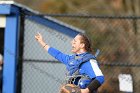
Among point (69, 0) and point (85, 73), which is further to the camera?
point (69, 0)

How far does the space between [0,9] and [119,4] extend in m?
12.8

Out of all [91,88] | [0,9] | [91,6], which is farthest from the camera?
[91,6]

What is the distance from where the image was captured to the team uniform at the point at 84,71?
277 inches

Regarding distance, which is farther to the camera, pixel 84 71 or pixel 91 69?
pixel 84 71

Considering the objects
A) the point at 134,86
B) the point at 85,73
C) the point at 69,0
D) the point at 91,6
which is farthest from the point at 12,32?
the point at 69,0

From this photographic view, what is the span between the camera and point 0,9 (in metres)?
9.84

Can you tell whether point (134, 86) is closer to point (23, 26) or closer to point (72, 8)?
point (23, 26)

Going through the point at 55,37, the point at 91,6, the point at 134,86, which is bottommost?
the point at 134,86

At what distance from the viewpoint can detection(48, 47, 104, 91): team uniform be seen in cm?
704

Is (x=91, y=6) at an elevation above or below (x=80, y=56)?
above

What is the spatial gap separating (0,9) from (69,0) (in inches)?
478

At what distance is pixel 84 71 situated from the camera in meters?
7.26

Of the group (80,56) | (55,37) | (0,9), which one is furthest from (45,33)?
(80,56)

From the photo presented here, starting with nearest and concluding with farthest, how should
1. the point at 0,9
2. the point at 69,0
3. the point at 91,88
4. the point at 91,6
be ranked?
the point at 91,88
the point at 0,9
the point at 91,6
the point at 69,0
